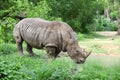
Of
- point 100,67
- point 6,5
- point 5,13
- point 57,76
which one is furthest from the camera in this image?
point 6,5

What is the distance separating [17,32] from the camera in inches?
512

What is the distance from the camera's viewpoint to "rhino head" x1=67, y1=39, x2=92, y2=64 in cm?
1102

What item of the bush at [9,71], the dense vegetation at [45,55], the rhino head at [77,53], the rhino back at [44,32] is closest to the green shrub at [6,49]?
the dense vegetation at [45,55]

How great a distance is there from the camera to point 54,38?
451 inches

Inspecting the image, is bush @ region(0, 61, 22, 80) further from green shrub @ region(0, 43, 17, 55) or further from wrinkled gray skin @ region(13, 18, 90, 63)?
green shrub @ region(0, 43, 17, 55)

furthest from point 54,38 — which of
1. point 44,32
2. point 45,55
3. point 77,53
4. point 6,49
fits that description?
point 6,49

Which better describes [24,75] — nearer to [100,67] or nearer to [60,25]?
[100,67]

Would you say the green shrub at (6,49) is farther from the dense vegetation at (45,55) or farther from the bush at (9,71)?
the bush at (9,71)

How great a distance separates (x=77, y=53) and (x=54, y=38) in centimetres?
98

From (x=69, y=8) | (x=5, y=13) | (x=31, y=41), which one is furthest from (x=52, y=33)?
→ (x=69, y=8)

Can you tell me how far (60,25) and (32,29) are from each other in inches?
47.5

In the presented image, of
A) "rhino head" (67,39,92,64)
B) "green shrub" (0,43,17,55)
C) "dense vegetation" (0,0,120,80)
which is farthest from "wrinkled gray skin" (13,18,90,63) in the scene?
"green shrub" (0,43,17,55)

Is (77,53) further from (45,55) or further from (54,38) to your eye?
(45,55)

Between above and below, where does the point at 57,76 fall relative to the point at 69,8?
above
